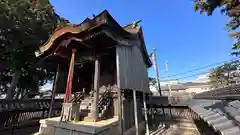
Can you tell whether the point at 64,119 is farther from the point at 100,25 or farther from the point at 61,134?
the point at 100,25

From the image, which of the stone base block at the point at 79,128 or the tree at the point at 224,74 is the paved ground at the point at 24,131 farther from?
the tree at the point at 224,74

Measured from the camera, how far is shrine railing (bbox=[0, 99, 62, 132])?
924 centimetres

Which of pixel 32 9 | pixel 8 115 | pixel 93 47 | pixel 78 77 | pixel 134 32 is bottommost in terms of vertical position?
pixel 8 115

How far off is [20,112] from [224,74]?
25.7m

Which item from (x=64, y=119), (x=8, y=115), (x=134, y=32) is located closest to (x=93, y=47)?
(x=134, y=32)

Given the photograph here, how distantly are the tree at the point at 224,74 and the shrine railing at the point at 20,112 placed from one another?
22113mm

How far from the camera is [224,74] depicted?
71.8 ft

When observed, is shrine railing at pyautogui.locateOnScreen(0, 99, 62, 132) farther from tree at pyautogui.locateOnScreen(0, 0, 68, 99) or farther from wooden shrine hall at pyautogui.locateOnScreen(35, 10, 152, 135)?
wooden shrine hall at pyautogui.locateOnScreen(35, 10, 152, 135)

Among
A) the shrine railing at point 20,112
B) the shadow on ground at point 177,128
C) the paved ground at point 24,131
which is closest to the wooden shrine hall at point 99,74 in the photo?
the shadow on ground at point 177,128

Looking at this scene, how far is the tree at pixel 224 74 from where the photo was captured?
19.3 metres

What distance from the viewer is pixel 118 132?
686cm

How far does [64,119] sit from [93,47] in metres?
3.85

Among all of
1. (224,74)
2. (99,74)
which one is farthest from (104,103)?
(224,74)

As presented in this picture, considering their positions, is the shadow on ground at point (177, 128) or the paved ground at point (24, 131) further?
the shadow on ground at point (177, 128)
